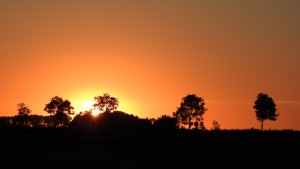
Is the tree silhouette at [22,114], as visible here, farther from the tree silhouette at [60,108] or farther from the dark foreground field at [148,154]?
the dark foreground field at [148,154]

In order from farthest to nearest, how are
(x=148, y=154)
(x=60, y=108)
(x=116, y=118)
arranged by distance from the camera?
(x=60, y=108), (x=116, y=118), (x=148, y=154)

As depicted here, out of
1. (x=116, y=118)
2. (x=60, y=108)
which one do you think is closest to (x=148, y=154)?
(x=116, y=118)

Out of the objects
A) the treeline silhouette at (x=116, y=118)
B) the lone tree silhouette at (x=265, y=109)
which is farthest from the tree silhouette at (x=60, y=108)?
the lone tree silhouette at (x=265, y=109)

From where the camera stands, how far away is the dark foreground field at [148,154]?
3591cm

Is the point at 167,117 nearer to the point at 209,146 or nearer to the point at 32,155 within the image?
the point at 209,146

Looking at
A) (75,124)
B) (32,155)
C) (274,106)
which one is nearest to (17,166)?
(32,155)

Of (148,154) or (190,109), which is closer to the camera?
(148,154)

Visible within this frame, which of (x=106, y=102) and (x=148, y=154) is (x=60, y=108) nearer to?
(x=106, y=102)

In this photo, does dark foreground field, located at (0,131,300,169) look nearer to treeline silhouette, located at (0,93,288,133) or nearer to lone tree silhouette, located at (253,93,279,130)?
treeline silhouette, located at (0,93,288,133)

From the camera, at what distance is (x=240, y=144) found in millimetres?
55562

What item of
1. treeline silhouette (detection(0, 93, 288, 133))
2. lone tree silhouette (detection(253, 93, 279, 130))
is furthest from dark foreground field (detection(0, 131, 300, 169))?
lone tree silhouette (detection(253, 93, 279, 130))

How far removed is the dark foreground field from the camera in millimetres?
35906

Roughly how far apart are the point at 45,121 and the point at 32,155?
11817 centimetres

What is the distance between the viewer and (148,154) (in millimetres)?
44500
